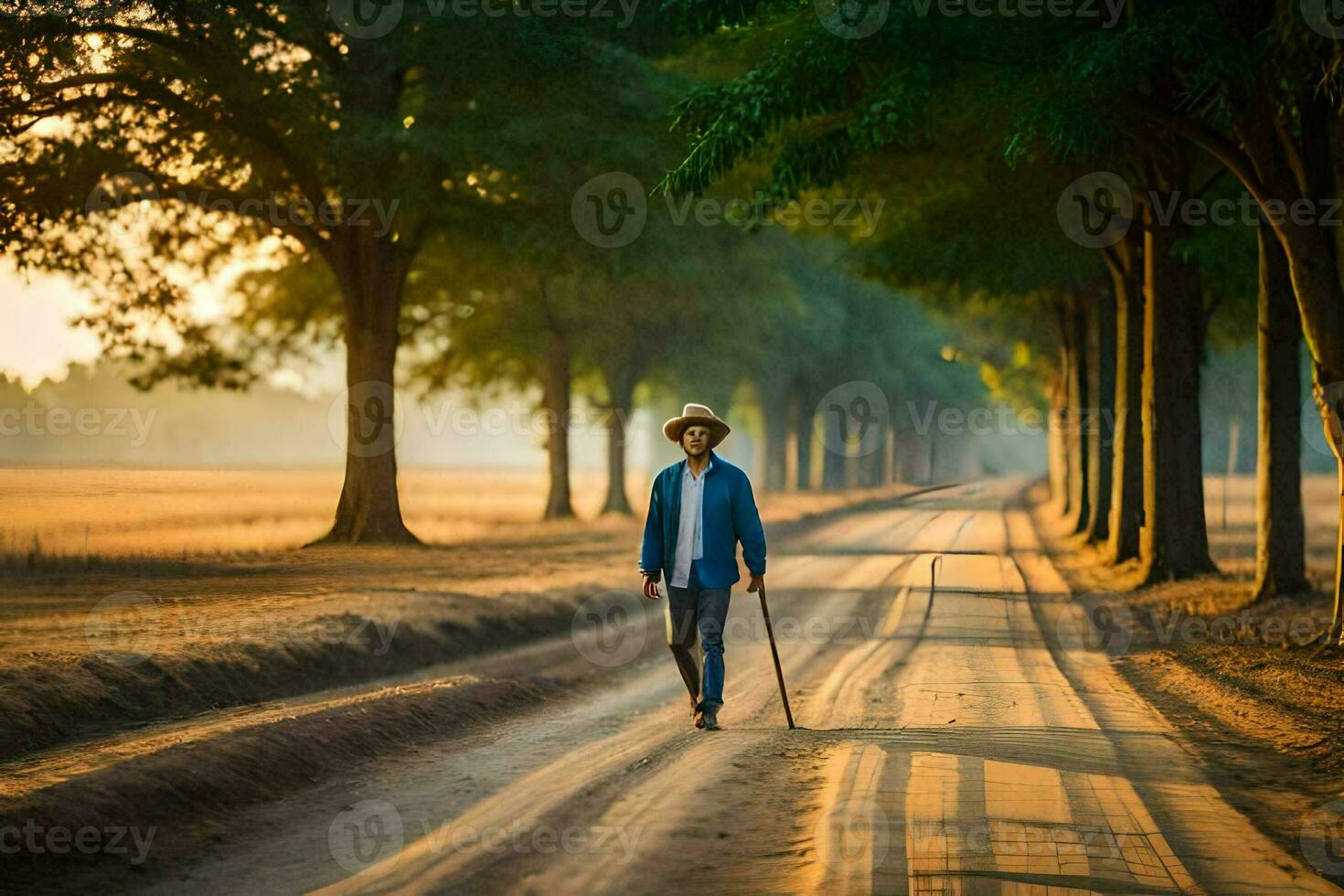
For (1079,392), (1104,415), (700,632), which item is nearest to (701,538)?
(700,632)

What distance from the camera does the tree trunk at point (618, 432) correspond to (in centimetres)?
4234

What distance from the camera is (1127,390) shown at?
23984 millimetres

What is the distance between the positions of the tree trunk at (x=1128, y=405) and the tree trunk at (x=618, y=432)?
63.9ft

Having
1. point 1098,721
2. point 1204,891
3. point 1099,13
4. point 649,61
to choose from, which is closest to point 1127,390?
point 649,61

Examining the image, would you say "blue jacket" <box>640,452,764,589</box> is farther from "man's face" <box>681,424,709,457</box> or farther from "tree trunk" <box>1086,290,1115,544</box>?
"tree trunk" <box>1086,290,1115,544</box>

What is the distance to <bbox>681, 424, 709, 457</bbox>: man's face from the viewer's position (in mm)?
9820

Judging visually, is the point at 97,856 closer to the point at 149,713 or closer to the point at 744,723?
the point at 149,713

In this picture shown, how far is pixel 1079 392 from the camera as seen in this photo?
34.7 m

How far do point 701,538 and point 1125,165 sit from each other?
13.8 meters

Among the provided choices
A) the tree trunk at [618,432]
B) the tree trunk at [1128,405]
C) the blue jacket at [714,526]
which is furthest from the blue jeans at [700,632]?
the tree trunk at [618,432]

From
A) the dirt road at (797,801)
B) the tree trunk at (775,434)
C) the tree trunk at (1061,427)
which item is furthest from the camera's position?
the tree trunk at (775,434)

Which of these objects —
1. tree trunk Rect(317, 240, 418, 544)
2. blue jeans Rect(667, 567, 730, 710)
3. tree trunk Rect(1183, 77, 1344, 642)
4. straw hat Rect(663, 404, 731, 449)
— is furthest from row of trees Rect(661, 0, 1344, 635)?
tree trunk Rect(317, 240, 418, 544)

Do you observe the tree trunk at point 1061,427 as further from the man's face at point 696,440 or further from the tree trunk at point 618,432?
the man's face at point 696,440

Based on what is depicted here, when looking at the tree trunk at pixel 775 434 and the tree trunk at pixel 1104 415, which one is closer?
the tree trunk at pixel 1104 415
